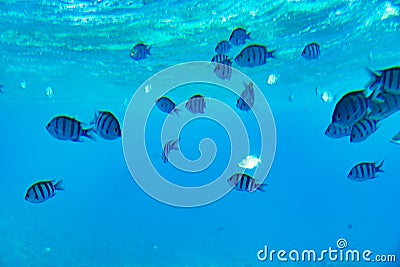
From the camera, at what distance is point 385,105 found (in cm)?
331

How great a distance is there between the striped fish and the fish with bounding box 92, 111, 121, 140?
294 centimetres

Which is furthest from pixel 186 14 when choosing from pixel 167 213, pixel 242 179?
pixel 167 213

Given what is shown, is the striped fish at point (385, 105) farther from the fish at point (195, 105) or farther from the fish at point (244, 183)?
the fish at point (195, 105)

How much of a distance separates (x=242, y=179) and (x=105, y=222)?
37914 millimetres

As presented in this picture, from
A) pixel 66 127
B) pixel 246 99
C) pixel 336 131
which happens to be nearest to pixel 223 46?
pixel 246 99

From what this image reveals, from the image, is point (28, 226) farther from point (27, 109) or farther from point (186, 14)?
point (27, 109)

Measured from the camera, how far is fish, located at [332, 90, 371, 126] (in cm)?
342

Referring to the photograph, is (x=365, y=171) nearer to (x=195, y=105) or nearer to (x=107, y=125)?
(x=195, y=105)

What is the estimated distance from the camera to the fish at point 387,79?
329 cm

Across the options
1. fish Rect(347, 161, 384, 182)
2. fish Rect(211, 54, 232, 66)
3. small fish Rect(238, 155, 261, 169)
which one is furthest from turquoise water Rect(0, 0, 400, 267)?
fish Rect(347, 161, 384, 182)

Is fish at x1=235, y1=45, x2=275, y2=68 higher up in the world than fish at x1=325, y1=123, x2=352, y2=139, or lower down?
higher up

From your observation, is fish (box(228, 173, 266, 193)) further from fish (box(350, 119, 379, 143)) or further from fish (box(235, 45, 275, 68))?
fish (box(350, 119, 379, 143))

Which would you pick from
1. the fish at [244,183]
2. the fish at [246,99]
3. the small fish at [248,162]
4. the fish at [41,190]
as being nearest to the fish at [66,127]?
the fish at [41,190]

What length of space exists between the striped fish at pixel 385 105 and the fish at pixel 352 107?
7 cm
